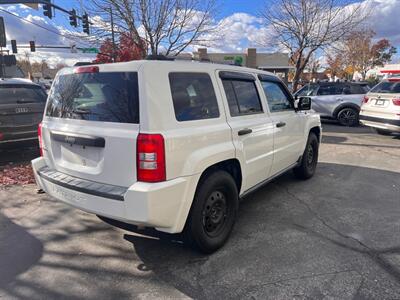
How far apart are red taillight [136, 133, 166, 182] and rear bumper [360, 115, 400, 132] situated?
27.0 ft

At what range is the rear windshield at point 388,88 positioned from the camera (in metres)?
8.91

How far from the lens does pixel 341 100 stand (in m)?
12.1

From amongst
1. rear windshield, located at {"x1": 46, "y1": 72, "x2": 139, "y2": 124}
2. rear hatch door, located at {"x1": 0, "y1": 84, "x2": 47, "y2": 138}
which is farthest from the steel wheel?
rear hatch door, located at {"x1": 0, "y1": 84, "x2": 47, "y2": 138}

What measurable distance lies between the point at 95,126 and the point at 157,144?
0.69 metres

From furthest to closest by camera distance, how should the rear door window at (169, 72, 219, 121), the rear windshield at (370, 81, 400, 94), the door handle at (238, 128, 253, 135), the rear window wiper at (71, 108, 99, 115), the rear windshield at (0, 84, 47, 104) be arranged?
the rear windshield at (370, 81, 400, 94) → the rear windshield at (0, 84, 47, 104) → the door handle at (238, 128, 253, 135) → the rear window wiper at (71, 108, 99, 115) → the rear door window at (169, 72, 219, 121)

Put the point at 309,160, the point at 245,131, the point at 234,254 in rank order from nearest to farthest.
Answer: the point at 234,254
the point at 245,131
the point at 309,160

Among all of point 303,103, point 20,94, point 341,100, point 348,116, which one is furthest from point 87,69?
point 348,116

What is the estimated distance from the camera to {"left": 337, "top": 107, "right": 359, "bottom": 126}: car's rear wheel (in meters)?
12.0

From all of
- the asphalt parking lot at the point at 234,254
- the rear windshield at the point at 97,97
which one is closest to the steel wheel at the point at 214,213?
the asphalt parking lot at the point at 234,254

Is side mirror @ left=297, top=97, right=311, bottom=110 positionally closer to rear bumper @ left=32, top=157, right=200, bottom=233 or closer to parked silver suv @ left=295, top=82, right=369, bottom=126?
rear bumper @ left=32, top=157, right=200, bottom=233

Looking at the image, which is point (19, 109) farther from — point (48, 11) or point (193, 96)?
point (48, 11)

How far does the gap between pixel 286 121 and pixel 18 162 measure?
572cm

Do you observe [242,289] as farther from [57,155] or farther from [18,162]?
[18,162]


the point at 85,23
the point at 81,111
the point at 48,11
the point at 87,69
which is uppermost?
the point at 48,11
